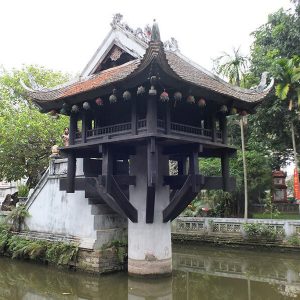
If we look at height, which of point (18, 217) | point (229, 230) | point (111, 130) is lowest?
point (229, 230)

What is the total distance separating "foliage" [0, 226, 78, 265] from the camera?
10.5 m

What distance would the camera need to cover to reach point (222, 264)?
1152cm

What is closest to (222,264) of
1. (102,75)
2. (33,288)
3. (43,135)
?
(33,288)

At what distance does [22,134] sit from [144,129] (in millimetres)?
10195

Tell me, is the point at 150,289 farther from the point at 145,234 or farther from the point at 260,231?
the point at 260,231

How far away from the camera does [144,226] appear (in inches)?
377

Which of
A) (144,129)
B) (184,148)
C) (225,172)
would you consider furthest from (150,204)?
(225,172)

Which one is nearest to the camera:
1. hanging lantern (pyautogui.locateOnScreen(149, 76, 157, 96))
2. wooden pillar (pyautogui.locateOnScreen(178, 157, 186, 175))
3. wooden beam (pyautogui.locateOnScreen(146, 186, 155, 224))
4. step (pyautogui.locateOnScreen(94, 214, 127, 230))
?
hanging lantern (pyautogui.locateOnScreen(149, 76, 157, 96))

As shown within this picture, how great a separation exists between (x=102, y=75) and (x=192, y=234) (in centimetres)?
805

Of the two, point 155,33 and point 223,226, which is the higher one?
point 155,33

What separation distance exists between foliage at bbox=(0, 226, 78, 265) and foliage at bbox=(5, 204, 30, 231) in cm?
35

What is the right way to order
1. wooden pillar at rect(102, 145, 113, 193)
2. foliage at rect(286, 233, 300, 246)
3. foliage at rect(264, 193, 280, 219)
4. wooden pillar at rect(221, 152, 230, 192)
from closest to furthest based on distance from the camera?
wooden pillar at rect(102, 145, 113, 193)
wooden pillar at rect(221, 152, 230, 192)
foliage at rect(286, 233, 300, 246)
foliage at rect(264, 193, 280, 219)

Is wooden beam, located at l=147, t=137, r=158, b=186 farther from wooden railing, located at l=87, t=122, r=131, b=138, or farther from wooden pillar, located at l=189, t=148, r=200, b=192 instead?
wooden pillar, located at l=189, t=148, r=200, b=192

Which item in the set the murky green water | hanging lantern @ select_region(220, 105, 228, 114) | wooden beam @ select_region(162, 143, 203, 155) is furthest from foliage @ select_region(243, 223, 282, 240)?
hanging lantern @ select_region(220, 105, 228, 114)
